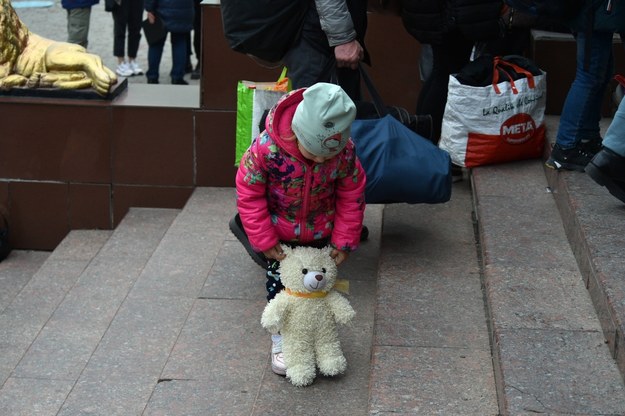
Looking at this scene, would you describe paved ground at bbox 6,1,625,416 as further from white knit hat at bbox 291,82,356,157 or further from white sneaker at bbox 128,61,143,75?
white sneaker at bbox 128,61,143,75

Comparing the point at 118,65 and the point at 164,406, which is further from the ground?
the point at 164,406

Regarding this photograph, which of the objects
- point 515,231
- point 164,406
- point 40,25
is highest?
point 515,231

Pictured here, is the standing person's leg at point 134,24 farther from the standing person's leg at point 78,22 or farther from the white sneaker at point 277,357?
the white sneaker at point 277,357

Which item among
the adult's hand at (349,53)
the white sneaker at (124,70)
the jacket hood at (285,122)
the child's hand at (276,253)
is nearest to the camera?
the jacket hood at (285,122)

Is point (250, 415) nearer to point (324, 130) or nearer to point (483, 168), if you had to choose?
point (324, 130)

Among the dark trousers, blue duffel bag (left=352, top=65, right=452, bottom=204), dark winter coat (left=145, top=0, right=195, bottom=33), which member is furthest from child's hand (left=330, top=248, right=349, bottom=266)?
the dark trousers

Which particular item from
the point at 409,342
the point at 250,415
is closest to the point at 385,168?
the point at 409,342

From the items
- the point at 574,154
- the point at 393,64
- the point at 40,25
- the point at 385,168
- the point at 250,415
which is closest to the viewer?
the point at 250,415

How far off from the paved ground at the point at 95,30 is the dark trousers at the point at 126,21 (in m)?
0.39

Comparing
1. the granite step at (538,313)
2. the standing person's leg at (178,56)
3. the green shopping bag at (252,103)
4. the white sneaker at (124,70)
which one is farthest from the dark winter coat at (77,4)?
the granite step at (538,313)

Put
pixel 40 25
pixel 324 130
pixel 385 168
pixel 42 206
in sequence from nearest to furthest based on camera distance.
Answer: pixel 324 130 < pixel 385 168 < pixel 42 206 < pixel 40 25

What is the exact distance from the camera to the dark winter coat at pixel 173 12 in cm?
1003

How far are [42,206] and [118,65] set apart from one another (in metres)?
4.20

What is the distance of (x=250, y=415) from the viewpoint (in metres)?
4.09
